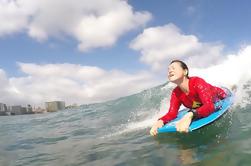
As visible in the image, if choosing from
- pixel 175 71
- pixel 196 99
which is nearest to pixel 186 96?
pixel 196 99

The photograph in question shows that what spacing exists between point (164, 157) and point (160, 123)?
4.28ft

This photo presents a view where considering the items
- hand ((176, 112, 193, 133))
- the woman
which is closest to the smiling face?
the woman

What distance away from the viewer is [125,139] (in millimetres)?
8492

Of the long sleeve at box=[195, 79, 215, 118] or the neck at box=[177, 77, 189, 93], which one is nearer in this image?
the long sleeve at box=[195, 79, 215, 118]

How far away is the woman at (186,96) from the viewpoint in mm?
6705

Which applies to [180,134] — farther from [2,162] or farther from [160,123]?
[2,162]

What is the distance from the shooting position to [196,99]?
7.33m

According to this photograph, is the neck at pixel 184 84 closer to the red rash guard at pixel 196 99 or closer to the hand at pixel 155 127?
the red rash guard at pixel 196 99

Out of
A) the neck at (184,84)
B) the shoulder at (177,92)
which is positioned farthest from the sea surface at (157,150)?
the neck at (184,84)

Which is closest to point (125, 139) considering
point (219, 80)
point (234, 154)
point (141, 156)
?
point (141, 156)

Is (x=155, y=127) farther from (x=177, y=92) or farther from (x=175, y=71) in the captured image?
(x=175, y=71)

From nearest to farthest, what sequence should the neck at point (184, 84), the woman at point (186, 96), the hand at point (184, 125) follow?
the hand at point (184, 125)
the woman at point (186, 96)
the neck at point (184, 84)

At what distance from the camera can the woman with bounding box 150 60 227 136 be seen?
6.70 m

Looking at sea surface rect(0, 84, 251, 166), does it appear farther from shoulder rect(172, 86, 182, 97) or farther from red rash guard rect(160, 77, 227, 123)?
shoulder rect(172, 86, 182, 97)
